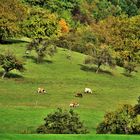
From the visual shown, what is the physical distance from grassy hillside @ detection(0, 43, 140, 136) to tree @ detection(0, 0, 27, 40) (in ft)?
10.4

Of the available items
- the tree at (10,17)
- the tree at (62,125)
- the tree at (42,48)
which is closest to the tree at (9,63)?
the tree at (42,48)

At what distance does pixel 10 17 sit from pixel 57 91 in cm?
3875

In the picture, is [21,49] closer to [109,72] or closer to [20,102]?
[109,72]

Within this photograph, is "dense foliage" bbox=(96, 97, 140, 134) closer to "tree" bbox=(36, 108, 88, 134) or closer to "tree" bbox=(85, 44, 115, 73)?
"tree" bbox=(36, 108, 88, 134)

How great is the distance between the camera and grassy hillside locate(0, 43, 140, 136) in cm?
5344

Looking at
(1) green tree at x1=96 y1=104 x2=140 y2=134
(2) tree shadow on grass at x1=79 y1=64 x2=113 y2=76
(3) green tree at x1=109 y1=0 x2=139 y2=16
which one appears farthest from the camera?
(3) green tree at x1=109 y1=0 x2=139 y2=16

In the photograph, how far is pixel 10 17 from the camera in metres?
108

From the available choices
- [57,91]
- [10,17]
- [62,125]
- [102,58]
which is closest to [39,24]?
[10,17]

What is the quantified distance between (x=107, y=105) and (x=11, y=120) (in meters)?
21.4

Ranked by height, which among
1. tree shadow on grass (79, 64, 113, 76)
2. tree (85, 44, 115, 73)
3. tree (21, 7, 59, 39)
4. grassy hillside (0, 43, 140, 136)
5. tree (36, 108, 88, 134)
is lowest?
tree (36, 108, 88, 134)

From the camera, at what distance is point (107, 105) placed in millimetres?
68500

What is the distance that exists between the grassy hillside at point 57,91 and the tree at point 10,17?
3.17 meters

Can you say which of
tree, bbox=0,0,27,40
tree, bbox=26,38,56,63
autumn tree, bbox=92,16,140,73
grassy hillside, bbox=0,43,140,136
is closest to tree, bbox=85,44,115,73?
grassy hillside, bbox=0,43,140,136

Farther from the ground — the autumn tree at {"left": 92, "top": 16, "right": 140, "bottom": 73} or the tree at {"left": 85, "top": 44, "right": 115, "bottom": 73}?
the autumn tree at {"left": 92, "top": 16, "right": 140, "bottom": 73}
